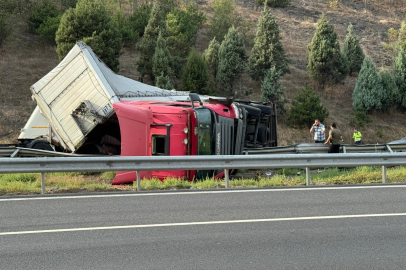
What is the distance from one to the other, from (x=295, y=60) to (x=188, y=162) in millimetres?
29803

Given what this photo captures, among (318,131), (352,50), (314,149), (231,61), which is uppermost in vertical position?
(352,50)

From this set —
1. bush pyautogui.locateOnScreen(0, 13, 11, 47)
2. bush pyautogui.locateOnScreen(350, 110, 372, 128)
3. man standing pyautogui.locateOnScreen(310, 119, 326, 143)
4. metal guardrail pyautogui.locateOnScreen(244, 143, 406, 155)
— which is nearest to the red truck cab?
metal guardrail pyautogui.locateOnScreen(244, 143, 406, 155)

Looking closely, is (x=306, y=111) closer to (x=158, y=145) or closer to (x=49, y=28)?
(x=158, y=145)

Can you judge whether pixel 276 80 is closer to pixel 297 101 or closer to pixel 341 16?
pixel 297 101

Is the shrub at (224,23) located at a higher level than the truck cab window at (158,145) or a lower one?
higher

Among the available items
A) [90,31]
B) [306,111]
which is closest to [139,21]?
[90,31]

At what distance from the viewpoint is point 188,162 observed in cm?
980

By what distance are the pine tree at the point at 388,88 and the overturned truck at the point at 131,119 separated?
669 inches

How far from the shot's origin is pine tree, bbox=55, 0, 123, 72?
28.6m

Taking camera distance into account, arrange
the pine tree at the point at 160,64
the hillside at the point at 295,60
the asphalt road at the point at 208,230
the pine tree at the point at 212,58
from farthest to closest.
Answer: the pine tree at the point at 212,58 < the pine tree at the point at 160,64 < the hillside at the point at 295,60 < the asphalt road at the point at 208,230

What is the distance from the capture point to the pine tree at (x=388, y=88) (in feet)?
102

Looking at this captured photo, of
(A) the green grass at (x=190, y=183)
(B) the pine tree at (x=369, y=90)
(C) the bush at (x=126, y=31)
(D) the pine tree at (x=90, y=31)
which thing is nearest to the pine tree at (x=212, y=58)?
(D) the pine tree at (x=90, y=31)

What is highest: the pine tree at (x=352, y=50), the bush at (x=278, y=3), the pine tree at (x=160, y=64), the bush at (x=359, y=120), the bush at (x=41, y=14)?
the bush at (x=278, y=3)

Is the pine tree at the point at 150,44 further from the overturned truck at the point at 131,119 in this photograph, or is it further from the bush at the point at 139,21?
the overturned truck at the point at 131,119
